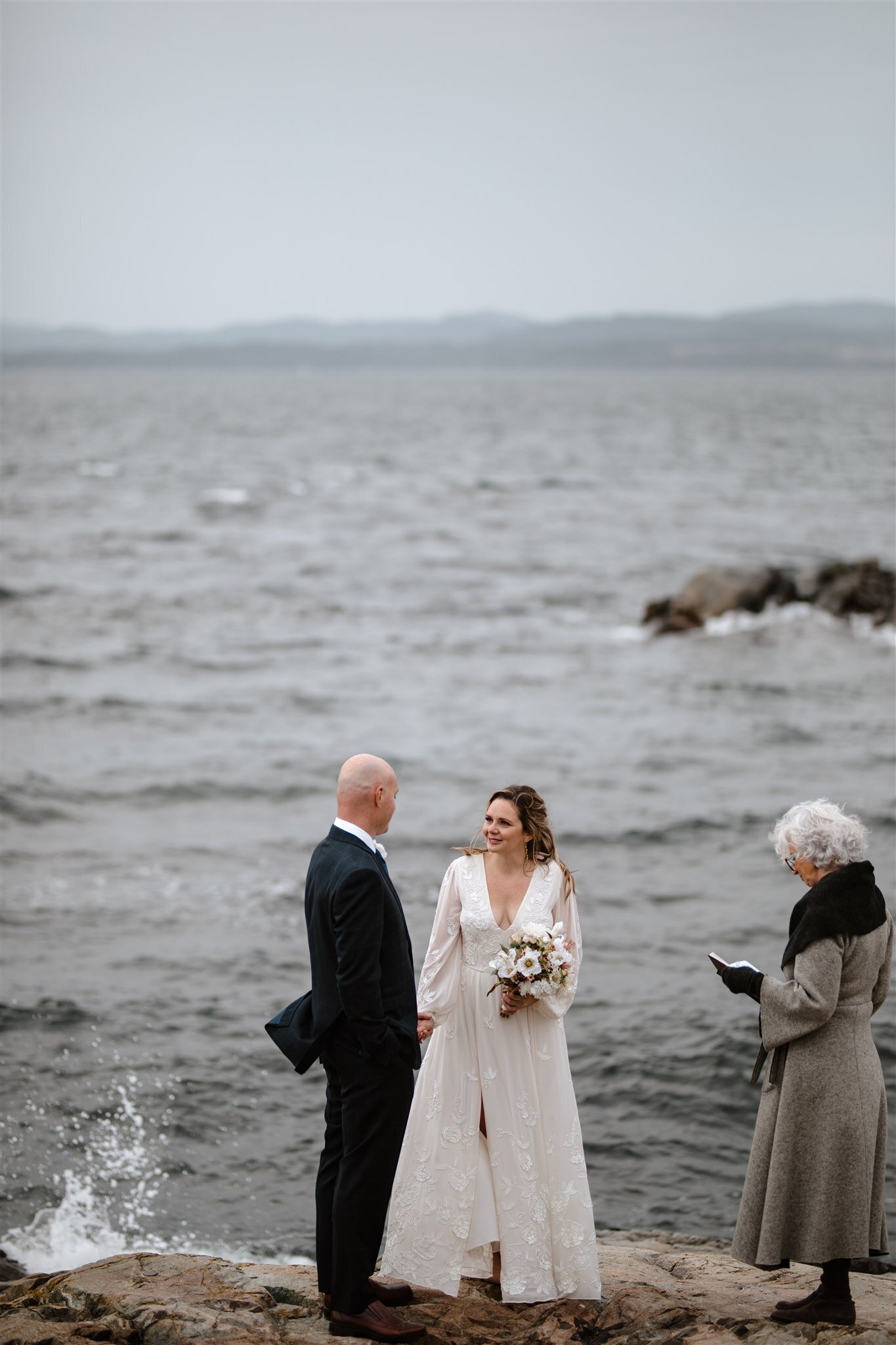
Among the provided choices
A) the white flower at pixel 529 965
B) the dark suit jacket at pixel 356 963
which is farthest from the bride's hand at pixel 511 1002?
the dark suit jacket at pixel 356 963

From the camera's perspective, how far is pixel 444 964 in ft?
19.3

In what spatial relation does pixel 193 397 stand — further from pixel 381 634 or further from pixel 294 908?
pixel 294 908

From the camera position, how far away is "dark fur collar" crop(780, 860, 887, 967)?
5285 millimetres

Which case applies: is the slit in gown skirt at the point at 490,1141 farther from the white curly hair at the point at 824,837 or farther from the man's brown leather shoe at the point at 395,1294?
the white curly hair at the point at 824,837

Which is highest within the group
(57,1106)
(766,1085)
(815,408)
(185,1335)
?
(815,408)

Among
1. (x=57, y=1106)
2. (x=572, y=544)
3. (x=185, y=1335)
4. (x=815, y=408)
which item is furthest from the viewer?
(x=815, y=408)

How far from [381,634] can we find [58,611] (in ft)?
25.5

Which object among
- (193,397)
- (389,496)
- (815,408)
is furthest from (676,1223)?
(193,397)

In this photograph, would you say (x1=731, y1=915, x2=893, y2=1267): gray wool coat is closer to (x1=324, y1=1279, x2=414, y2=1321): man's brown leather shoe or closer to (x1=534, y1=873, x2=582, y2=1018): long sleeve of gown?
(x1=534, y1=873, x2=582, y2=1018): long sleeve of gown

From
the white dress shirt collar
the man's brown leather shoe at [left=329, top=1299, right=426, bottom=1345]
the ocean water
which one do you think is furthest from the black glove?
the ocean water

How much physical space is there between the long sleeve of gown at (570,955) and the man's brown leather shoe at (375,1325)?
Answer: 133 centimetres

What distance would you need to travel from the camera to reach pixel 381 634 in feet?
100

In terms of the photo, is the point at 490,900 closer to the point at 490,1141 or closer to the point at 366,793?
the point at 366,793

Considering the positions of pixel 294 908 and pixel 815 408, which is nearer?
pixel 294 908
